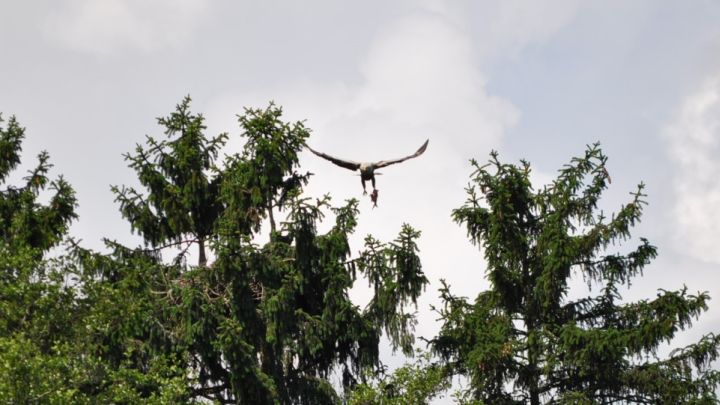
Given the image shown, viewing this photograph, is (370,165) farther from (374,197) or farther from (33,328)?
(33,328)

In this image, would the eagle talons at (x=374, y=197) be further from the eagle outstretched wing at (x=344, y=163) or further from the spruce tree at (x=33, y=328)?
the spruce tree at (x=33, y=328)

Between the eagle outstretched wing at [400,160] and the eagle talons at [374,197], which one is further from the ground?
the eagle outstretched wing at [400,160]

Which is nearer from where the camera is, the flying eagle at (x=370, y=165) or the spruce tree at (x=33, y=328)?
the spruce tree at (x=33, y=328)

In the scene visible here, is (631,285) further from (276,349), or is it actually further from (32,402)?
(32,402)

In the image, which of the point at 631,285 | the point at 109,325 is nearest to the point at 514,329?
the point at 631,285

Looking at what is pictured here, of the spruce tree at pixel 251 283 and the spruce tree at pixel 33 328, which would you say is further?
the spruce tree at pixel 251 283

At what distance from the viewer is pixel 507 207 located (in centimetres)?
3419

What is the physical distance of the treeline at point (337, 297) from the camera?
31172 mm

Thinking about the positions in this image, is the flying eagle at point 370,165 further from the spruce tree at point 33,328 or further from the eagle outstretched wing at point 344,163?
the spruce tree at point 33,328

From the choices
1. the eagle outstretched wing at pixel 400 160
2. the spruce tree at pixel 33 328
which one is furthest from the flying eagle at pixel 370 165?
the spruce tree at pixel 33 328

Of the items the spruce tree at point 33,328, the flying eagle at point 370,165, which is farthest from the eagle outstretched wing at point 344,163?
the spruce tree at point 33,328

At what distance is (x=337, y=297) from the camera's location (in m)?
32.2

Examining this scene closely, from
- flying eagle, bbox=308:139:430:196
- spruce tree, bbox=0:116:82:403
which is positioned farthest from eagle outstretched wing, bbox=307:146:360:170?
spruce tree, bbox=0:116:82:403

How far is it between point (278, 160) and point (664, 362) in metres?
10.2
